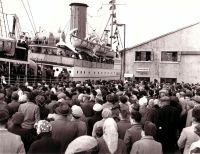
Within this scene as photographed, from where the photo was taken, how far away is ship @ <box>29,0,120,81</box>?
37.6 m

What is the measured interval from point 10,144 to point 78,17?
4743cm

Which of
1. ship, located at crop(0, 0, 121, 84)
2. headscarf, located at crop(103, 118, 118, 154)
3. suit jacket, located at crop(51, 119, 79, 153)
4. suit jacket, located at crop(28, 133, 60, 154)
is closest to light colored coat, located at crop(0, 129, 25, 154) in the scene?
suit jacket, located at crop(28, 133, 60, 154)

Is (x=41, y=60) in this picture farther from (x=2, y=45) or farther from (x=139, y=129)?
(x=139, y=129)

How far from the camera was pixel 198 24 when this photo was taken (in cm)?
3956

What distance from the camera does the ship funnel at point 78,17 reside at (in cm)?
5200

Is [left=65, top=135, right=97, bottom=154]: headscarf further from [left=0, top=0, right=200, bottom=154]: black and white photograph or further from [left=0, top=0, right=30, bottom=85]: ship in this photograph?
[left=0, top=0, right=30, bottom=85]: ship

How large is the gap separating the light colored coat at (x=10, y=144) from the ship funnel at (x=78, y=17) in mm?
47178

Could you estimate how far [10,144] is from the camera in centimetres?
529

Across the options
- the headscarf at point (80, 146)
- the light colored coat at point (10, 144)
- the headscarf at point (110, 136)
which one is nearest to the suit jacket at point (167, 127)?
the headscarf at point (110, 136)

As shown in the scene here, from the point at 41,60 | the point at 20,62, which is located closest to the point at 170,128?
the point at 20,62

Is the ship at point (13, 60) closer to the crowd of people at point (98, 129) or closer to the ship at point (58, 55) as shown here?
the ship at point (58, 55)

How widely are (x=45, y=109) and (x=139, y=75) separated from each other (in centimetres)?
3200

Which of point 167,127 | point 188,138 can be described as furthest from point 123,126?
point 167,127

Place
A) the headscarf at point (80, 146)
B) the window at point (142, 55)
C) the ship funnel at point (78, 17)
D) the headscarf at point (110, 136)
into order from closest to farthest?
the headscarf at point (80, 146) → the headscarf at point (110, 136) → the window at point (142, 55) → the ship funnel at point (78, 17)
